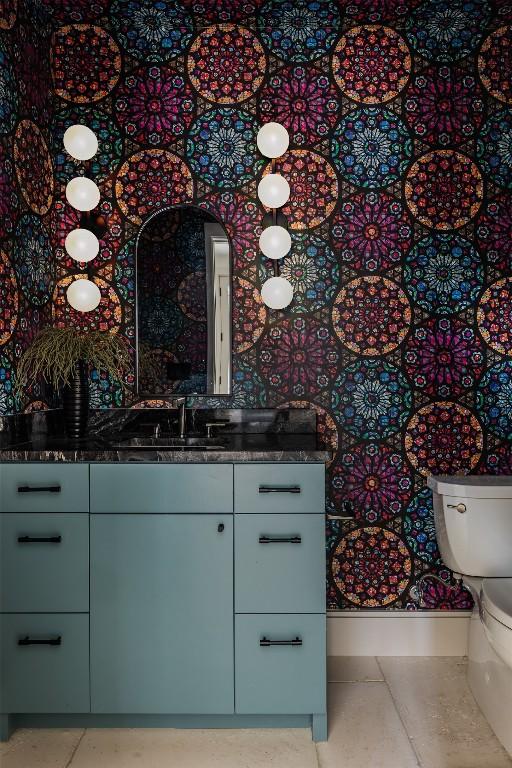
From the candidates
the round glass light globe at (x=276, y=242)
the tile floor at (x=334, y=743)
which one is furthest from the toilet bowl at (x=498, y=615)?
the round glass light globe at (x=276, y=242)

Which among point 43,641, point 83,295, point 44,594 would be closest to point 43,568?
point 44,594

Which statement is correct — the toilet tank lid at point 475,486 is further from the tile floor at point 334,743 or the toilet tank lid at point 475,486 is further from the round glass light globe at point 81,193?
the round glass light globe at point 81,193

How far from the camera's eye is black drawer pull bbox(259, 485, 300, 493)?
79.8 inches

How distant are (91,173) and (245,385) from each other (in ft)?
3.56

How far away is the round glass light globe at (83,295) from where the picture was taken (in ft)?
8.27

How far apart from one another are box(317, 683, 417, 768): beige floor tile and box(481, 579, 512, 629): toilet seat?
0.53 meters

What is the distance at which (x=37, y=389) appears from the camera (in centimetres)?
247

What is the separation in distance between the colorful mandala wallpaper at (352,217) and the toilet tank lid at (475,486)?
220 mm

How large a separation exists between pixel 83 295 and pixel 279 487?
44.2 inches

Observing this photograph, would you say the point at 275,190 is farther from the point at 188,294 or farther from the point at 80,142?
the point at 80,142

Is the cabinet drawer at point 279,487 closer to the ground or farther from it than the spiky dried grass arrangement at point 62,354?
closer to the ground

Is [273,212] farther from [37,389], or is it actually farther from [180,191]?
[37,389]

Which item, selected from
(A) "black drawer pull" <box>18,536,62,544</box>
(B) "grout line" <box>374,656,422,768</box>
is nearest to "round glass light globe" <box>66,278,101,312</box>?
(A) "black drawer pull" <box>18,536,62,544</box>

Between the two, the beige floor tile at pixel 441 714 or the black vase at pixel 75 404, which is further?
the black vase at pixel 75 404
